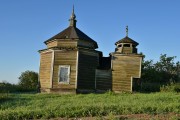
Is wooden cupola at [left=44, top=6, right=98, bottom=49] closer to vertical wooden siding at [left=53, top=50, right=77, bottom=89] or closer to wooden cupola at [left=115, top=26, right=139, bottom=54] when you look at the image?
vertical wooden siding at [left=53, top=50, right=77, bottom=89]

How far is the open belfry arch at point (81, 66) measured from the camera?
1165 inches

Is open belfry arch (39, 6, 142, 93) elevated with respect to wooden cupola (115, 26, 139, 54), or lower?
lower

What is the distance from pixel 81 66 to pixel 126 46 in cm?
546

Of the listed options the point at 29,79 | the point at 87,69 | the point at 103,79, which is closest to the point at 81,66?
the point at 87,69

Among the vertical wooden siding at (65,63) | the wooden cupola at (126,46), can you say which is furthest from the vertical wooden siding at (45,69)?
the wooden cupola at (126,46)

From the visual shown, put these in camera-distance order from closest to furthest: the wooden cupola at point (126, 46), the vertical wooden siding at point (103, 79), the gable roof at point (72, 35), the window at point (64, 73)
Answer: the window at point (64, 73)
the vertical wooden siding at point (103, 79)
the gable roof at point (72, 35)
the wooden cupola at point (126, 46)

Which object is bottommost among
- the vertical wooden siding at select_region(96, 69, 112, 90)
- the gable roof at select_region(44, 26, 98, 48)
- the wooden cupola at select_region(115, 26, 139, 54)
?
the vertical wooden siding at select_region(96, 69, 112, 90)

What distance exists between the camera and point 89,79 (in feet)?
99.2

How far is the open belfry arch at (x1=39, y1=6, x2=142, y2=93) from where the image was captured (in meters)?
29.6

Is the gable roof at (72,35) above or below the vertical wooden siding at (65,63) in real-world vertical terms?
above

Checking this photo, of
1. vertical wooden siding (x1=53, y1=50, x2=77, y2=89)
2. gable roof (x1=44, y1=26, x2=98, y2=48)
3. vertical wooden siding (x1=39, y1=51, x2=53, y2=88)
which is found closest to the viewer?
vertical wooden siding (x1=53, y1=50, x2=77, y2=89)

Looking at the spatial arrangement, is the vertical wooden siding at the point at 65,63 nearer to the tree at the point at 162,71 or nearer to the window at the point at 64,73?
the window at the point at 64,73

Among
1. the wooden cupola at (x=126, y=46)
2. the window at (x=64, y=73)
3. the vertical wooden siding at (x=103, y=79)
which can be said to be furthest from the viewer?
the wooden cupola at (x=126, y=46)

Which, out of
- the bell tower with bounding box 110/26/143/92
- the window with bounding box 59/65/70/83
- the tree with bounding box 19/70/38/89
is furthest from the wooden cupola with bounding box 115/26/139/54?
the tree with bounding box 19/70/38/89
